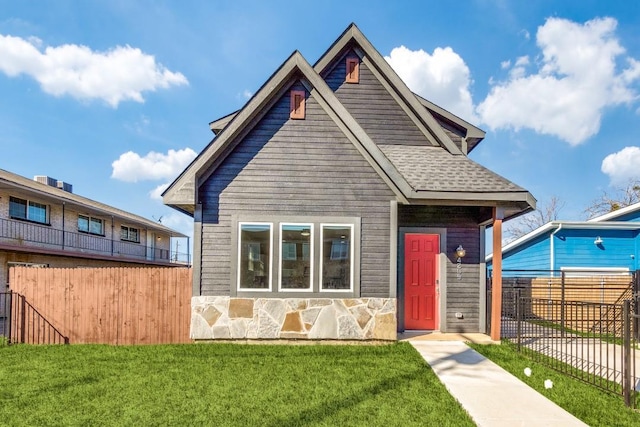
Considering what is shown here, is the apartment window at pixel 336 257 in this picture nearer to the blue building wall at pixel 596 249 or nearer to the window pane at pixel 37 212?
the blue building wall at pixel 596 249

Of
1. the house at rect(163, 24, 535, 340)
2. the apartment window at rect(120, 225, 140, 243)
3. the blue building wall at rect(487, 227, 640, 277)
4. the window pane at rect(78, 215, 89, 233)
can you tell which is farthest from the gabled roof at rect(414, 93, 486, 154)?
the apartment window at rect(120, 225, 140, 243)

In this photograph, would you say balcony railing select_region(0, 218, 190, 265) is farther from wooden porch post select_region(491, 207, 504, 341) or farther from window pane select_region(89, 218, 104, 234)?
wooden porch post select_region(491, 207, 504, 341)

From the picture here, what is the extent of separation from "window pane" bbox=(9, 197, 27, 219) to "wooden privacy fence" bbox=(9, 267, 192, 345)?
10.1 metres

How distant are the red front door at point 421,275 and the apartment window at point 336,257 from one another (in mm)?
1880

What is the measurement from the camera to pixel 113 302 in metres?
8.09

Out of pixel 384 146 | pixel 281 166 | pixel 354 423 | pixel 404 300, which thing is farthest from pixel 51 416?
pixel 384 146

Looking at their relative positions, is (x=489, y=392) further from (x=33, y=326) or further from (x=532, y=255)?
(x=532, y=255)

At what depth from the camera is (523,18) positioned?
1603 cm

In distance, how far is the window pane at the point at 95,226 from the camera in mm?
21612

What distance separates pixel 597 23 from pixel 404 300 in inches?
639

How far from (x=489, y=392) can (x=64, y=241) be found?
19.6 meters

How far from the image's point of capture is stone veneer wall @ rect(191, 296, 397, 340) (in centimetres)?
768

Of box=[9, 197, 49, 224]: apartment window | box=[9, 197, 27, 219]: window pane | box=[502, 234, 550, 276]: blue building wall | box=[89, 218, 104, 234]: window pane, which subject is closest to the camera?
box=[502, 234, 550, 276]: blue building wall

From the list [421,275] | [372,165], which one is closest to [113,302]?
[372,165]
